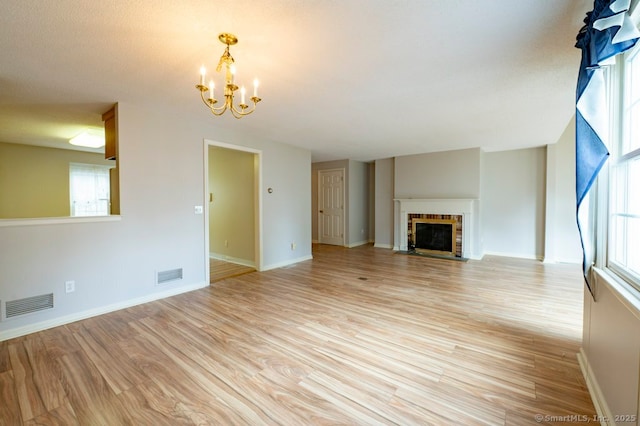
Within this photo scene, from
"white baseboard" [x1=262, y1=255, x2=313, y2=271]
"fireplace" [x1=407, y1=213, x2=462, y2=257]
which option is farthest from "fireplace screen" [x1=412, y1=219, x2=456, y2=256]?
"white baseboard" [x1=262, y1=255, x2=313, y2=271]

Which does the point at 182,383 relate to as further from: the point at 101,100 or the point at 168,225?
the point at 101,100

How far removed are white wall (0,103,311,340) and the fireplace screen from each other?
14.3ft

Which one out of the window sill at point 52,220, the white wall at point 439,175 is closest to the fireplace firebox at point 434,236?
the white wall at point 439,175

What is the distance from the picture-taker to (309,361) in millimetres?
2145

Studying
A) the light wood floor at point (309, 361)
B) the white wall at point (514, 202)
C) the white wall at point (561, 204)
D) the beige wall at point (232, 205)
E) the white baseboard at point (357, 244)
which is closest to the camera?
the light wood floor at point (309, 361)

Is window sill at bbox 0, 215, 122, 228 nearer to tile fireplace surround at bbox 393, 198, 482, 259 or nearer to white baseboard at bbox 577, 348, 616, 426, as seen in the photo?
white baseboard at bbox 577, 348, 616, 426

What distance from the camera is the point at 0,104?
3213 mm

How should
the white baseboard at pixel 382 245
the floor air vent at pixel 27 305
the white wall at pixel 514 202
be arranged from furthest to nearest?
the white baseboard at pixel 382 245, the white wall at pixel 514 202, the floor air vent at pixel 27 305

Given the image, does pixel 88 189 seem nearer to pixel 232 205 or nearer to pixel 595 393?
pixel 232 205

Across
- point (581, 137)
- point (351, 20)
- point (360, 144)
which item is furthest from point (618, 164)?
point (360, 144)

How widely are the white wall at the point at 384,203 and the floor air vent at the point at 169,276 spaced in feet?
→ 16.7

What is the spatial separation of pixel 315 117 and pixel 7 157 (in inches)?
237

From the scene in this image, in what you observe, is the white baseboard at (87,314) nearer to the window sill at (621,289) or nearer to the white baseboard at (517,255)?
the window sill at (621,289)

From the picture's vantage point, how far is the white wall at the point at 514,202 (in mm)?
5754
